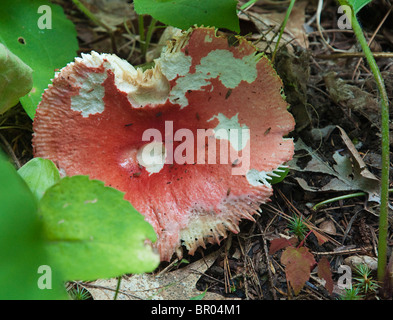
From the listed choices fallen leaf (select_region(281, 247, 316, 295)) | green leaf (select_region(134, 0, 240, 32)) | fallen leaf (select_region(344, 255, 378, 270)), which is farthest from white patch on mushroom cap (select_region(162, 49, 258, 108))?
fallen leaf (select_region(344, 255, 378, 270))

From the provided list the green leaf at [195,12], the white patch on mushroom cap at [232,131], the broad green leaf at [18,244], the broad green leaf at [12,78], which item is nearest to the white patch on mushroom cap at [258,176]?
the white patch on mushroom cap at [232,131]

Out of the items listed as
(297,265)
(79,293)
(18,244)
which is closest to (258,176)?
(297,265)

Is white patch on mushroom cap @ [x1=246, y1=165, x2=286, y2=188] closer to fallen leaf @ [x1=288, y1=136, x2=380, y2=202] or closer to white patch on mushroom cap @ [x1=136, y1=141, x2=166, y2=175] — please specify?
fallen leaf @ [x1=288, y1=136, x2=380, y2=202]

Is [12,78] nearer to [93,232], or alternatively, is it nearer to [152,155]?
[152,155]

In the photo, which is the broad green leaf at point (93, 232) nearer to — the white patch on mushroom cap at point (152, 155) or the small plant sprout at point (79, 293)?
the small plant sprout at point (79, 293)

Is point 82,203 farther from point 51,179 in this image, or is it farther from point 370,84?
point 370,84
